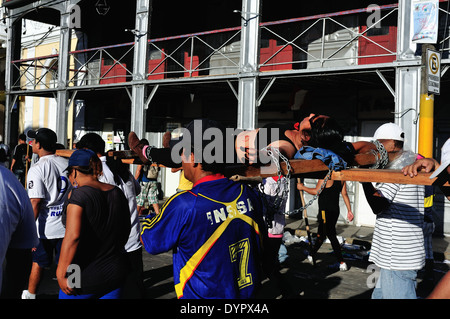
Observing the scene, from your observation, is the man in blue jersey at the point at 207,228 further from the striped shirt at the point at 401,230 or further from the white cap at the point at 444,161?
the striped shirt at the point at 401,230

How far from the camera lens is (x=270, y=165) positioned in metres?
2.63

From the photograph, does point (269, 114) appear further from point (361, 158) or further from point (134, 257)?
point (361, 158)

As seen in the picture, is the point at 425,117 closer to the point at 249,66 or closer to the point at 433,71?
the point at 433,71

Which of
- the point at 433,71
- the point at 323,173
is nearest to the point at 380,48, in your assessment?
the point at 433,71

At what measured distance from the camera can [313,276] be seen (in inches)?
265

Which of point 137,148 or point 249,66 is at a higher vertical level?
point 249,66

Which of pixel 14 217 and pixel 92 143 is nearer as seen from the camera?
pixel 14 217

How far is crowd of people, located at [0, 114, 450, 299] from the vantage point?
248cm

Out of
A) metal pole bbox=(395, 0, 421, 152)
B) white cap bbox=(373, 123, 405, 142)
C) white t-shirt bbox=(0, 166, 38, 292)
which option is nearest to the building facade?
metal pole bbox=(395, 0, 421, 152)

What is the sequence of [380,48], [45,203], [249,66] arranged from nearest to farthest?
1. [45,203]
2. [249,66]
3. [380,48]

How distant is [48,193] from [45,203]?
0.11 meters

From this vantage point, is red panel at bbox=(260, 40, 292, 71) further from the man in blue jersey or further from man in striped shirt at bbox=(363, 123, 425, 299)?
the man in blue jersey

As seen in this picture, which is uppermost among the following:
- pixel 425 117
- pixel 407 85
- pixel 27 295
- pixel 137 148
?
pixel 407 85
